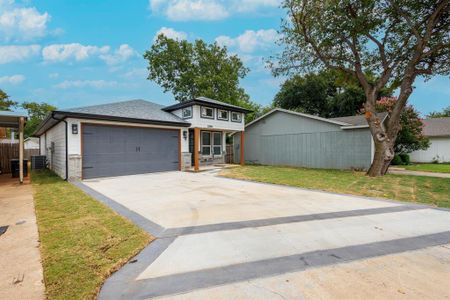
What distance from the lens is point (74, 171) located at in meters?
9.34

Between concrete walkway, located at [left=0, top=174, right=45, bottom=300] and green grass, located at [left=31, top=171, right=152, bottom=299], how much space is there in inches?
3.2

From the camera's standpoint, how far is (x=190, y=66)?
26.9 metres

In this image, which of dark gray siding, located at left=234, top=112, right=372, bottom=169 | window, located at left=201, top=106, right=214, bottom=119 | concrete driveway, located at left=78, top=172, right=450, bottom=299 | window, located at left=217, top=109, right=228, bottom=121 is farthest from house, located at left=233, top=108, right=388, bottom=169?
concrete driveway, located at left=78, top=172, right=450, bottom=299

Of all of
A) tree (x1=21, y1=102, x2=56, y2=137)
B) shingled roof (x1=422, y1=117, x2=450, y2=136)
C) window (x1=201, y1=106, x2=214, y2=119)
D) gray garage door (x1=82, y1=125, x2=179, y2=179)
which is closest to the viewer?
gray garage door (x1=82, y1=125, x2=179, y2=179)

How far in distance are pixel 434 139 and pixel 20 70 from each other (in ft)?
146

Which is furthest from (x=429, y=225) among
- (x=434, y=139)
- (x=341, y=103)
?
(x=341, y=103)

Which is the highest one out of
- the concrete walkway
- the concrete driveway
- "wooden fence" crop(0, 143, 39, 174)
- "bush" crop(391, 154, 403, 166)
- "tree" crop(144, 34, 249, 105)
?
"tree" crop(144, 34, 249, 105)

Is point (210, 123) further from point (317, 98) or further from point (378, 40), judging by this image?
point (317, 98)

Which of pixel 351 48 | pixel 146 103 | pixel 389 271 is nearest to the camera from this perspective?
pixel 389 271

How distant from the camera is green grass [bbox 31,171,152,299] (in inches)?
90.1

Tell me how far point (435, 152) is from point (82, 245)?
24.3 meters

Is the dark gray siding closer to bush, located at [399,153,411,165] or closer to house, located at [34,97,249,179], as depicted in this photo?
house, located at [34,97,249,179]

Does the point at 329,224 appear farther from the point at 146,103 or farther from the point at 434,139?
the point at 434,139

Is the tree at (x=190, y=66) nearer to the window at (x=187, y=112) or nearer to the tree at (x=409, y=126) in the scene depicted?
the window at (x=187, y=112)
